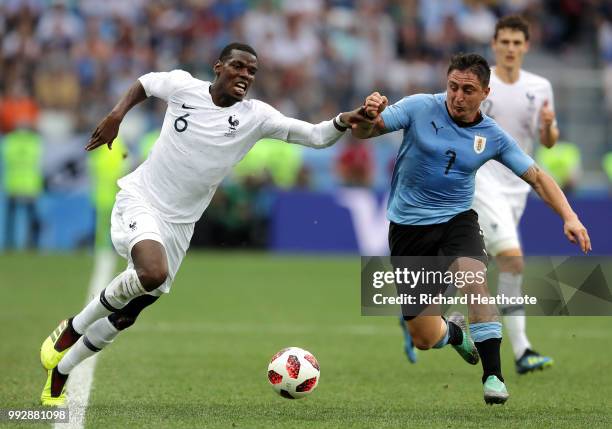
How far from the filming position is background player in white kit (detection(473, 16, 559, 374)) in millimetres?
9820

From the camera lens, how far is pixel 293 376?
7.81 metres

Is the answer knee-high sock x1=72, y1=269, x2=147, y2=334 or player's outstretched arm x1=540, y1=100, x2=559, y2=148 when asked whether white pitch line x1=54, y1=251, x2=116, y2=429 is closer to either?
knee-high sock x1=72, y1=269, x2=147, y2=334

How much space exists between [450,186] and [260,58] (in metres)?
15.4

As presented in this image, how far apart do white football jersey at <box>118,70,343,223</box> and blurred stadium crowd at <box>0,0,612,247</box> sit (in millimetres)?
13032

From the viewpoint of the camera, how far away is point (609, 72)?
24.2 meters

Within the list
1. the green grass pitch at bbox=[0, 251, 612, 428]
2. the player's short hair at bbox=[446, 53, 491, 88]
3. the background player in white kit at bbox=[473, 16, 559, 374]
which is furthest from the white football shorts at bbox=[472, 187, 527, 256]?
the player's short hair at bbox=[446, 53, 491, 88]

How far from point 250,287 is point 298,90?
756 cm

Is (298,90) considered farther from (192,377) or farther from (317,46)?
(192,377)

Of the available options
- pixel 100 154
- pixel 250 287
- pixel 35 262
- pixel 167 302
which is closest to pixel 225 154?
pixel 167 302

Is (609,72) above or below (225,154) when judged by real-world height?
below

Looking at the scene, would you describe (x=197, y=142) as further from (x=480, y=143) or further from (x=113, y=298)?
(x=480, y=143)

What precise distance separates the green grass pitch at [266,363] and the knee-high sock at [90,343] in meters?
0.31

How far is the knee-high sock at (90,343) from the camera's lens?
305 inches

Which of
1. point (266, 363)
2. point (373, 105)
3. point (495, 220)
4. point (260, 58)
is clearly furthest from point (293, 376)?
point (260, 58)
